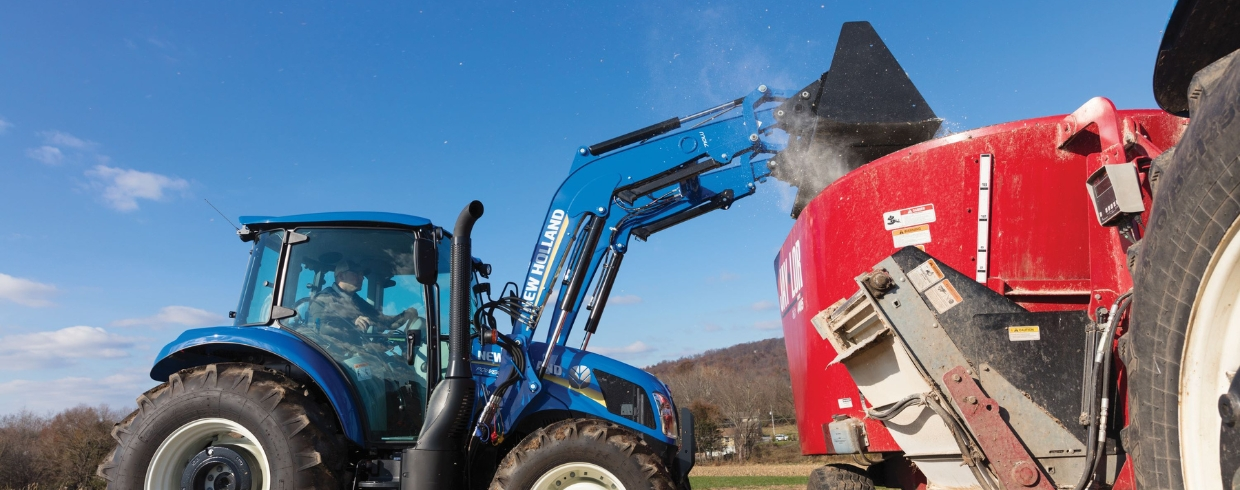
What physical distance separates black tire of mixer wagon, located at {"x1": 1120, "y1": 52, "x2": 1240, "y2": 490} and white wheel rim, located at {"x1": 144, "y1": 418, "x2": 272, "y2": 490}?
4387 mm

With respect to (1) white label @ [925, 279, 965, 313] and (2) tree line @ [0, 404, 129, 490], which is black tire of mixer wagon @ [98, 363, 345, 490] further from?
(2) tree line @ [0, 404, 129, 490]

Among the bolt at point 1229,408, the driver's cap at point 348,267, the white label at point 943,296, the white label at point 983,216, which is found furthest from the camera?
the driver's cap at point 348,267

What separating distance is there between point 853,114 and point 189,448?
4730mm

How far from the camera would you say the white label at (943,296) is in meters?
3.44

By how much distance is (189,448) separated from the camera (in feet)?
15.5

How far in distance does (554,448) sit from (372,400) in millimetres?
1290

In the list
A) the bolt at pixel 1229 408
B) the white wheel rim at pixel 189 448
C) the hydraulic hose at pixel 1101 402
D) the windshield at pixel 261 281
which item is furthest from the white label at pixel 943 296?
the windshield at pixel 261 281

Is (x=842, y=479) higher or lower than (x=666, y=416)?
lower

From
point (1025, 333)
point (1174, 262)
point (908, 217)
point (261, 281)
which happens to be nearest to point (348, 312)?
point (261, 281)

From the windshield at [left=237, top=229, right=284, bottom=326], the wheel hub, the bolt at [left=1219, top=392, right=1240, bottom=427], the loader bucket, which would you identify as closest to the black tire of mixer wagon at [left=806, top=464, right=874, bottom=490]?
the loader bucket

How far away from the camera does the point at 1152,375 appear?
188 centimetres

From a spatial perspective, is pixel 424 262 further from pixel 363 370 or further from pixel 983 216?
pixel 983 216

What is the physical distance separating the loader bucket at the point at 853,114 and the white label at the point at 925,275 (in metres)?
1.73

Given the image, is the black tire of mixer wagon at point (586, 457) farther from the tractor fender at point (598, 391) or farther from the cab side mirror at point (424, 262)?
the cab side mirror at point (424, 262)
